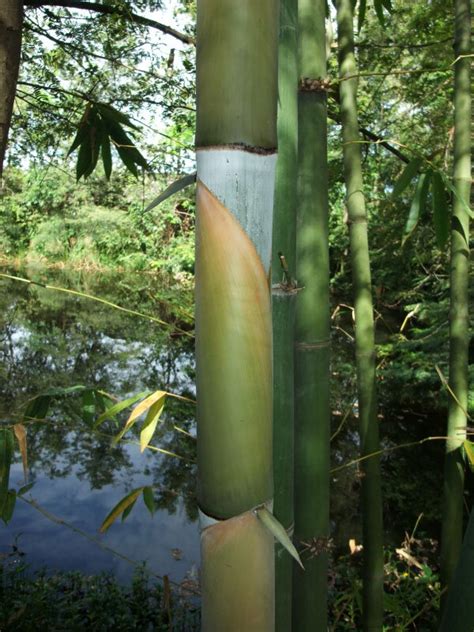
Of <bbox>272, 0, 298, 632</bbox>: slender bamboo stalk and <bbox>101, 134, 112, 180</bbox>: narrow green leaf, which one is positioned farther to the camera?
<bbox>101, 134, 112, 180</bbox>: narrow green leaf

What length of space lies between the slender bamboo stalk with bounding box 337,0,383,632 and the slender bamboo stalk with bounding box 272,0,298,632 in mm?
524

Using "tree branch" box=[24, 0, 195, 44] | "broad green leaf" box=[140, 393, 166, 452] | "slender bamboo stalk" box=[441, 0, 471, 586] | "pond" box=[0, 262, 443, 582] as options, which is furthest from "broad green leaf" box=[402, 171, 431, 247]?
"tree branch" box=[24, 0, 195, 44]

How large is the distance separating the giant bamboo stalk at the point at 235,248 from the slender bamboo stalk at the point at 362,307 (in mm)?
695

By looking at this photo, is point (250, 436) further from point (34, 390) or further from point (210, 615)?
point (34, 390)

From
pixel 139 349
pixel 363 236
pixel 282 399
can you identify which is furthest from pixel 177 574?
pixel 139 349

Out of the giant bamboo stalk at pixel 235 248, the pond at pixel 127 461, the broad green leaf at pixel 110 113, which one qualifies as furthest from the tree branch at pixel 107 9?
the giant bamboo stalk at pixel 235 248

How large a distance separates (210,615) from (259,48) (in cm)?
45

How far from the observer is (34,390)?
5.66 meters

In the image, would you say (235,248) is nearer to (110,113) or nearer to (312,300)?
(312,300)

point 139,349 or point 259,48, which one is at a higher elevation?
point 259,48

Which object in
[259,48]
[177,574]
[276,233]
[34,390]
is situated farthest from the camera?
[34,390]

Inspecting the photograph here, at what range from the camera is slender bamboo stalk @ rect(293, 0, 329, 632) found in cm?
70

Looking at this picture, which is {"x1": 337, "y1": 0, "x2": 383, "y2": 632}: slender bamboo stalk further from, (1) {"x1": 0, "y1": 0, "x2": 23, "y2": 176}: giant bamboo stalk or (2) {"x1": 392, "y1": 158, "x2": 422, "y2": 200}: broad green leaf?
(1) {"x1": 0, "y1": 0, "x2": 23, "y2": 176}: giant bamboo stalk

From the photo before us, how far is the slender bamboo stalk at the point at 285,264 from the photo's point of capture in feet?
1.84
